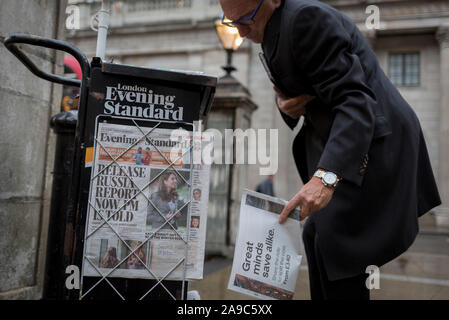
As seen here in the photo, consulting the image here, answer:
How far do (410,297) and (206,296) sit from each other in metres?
1.99

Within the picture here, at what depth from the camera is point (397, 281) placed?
4.65 meters

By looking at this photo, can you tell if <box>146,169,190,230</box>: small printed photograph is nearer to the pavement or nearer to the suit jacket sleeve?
the suit jacket sleeve

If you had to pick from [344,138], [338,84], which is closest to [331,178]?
[344,138]

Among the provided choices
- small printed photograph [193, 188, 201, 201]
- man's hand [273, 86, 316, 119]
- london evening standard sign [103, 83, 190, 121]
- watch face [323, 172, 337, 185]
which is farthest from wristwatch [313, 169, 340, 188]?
london evening standard sign [103, 83, 190, 121]

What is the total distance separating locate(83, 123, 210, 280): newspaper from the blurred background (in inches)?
20.9

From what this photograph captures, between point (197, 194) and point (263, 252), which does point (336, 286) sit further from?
point (197, 194)

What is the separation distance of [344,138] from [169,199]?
0.81 m

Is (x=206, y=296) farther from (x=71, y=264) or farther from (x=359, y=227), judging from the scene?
(x=359, y=227)

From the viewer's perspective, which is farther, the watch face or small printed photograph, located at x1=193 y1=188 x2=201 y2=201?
small printed photograph, located at x1=193 y1=188 x2=201 y2=201

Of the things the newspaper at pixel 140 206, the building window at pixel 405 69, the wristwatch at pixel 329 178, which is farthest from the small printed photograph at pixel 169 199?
the building window at pixel 405 69

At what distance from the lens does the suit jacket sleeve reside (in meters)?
1.42

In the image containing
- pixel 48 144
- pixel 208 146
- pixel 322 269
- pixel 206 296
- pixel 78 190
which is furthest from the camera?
pixel 206 296

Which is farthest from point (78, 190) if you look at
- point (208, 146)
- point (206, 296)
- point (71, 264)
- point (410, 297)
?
point (410, 297)
